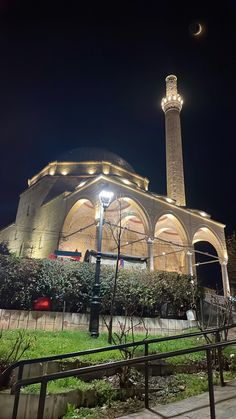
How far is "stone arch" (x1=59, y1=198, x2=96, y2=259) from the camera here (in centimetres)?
2167

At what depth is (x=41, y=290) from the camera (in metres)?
10.0

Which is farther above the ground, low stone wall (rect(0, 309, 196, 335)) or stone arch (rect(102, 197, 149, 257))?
stone arch (rect(102, 197, 149, 257))

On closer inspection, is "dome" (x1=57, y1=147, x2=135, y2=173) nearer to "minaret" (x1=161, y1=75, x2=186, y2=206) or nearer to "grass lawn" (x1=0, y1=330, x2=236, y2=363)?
"minaret" (x1=161, y1=75, x2=186, y2=206)

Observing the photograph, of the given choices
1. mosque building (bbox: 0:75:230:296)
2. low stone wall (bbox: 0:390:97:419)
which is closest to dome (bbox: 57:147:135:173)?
mosque building (bbox: 0:75:230:296)

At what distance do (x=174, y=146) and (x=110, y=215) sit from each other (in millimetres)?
10999

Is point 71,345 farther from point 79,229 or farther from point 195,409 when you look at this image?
point 79,229

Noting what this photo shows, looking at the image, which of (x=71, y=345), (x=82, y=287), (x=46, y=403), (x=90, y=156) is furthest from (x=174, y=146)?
(x=46, y=403)

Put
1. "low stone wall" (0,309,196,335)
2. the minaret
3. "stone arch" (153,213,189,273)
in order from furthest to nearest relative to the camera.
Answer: the minaret → "stone arch" (153,213,189,273) → "low stone wall" (0,309,196,335)

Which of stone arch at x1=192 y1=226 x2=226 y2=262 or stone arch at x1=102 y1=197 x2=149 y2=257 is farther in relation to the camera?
stone arch at x1=192 y1=226 x2=226 y2=262

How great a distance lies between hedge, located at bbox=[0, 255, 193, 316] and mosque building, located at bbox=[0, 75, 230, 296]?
782 centimetres

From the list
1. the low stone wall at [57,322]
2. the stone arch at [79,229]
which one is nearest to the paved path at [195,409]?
the low stone wall at [57,322]

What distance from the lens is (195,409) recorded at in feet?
12.4

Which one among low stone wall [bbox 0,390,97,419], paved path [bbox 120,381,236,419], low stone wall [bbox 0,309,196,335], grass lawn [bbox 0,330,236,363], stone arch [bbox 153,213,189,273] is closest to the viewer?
paved path [bbox 120,381,236,419]

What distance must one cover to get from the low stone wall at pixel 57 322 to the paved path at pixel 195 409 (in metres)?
4.63
